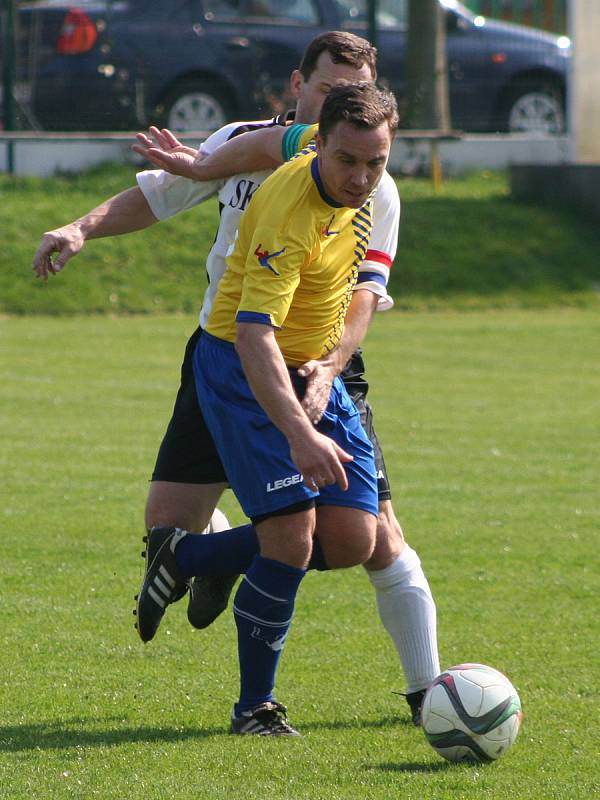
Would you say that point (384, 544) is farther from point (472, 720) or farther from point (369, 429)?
point (472, 720)

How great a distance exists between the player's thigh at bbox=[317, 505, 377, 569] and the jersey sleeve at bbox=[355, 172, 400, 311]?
71cm

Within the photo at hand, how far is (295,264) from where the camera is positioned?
13.1 feet

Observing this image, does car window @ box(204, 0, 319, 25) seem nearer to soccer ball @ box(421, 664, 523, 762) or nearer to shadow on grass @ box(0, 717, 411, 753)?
shadow on grass @ box(0, 717, 411, 753)

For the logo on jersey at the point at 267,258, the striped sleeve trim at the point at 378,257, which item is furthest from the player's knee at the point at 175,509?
the logo on jersey at the point at 267,258

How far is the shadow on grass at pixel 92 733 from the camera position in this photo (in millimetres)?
4289

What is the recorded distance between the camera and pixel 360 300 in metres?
4.47

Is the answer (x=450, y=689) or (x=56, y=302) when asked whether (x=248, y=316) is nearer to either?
(x=450, y=689)

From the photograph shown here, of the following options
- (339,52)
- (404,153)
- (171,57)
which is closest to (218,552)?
(339,52)

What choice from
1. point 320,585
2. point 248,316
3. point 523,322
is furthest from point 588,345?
point 248,316

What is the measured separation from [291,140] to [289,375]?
85cm

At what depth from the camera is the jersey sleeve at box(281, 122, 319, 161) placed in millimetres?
4473

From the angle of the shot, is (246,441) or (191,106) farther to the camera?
(191,106)

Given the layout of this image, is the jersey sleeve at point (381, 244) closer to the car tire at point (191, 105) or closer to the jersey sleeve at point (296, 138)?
the jersey sleeve at point (296, 138)

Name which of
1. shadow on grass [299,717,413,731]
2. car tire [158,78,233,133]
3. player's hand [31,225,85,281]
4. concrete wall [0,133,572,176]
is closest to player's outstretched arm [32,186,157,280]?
player's hand [31,225,85,281]
